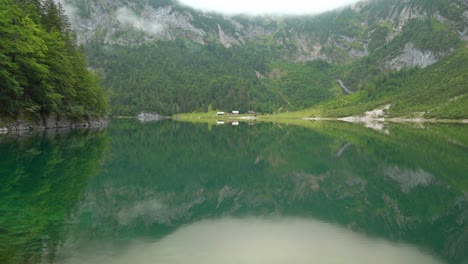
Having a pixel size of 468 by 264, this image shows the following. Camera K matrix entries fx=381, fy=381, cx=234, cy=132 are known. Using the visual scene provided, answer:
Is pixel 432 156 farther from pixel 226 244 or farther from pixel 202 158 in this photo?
pixel 226 244

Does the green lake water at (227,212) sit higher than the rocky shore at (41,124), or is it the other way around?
the rocky shore at (41,124)

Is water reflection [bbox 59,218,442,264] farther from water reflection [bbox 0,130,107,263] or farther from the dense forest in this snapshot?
the dense forest

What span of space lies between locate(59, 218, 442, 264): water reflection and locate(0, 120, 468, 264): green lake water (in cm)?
4

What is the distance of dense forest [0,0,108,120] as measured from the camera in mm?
58094

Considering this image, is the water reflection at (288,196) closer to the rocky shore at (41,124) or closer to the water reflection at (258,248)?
the water reflection at (258,248)

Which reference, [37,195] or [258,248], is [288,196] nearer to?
[258,248]

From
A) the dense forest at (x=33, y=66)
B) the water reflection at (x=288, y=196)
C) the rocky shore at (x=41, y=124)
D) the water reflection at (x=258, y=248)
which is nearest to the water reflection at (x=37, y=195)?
the water reflection at (x=288, y=196)

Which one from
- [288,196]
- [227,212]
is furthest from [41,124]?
[227,212]

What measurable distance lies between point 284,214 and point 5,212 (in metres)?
13.9

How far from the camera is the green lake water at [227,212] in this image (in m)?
14.2

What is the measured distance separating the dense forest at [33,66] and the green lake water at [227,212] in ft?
80.8

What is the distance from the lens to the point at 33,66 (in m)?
63.0

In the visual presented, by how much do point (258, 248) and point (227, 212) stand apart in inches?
234

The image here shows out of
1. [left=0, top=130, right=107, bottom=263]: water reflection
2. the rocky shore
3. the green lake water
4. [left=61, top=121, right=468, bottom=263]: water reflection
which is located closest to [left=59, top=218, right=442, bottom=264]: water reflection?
the green lake water
